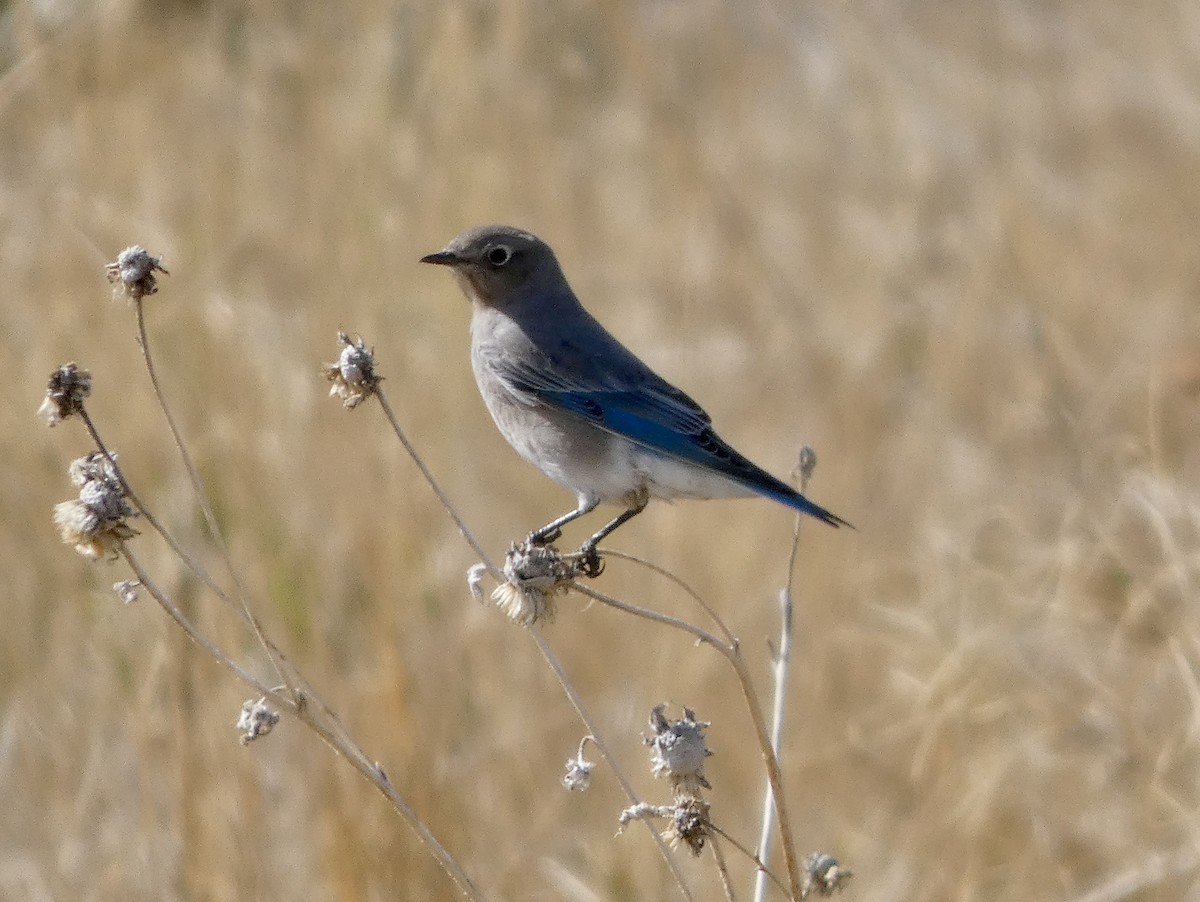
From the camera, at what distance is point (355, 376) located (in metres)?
2.44

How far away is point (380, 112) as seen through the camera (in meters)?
6.01

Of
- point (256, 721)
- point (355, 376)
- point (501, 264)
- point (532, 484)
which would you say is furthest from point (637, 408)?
point (532, 484)

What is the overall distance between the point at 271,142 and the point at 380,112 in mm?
764

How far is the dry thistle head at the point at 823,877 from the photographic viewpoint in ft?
8.20

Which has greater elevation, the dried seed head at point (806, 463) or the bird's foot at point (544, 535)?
the bird's foot at point (544, 535)

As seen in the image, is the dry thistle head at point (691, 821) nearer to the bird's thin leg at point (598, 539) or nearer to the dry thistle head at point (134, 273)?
the dry thistle head at point (134, 273)

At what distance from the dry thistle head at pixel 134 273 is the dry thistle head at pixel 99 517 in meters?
0.27

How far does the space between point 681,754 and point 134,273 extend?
1051 millimetres

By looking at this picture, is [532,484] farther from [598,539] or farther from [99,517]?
[99,517]

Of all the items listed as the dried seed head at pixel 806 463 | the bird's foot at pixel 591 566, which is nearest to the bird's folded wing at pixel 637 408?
the bird's foot at pixel 591 566

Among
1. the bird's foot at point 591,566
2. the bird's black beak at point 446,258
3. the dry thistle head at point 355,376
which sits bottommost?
the dry thistle head at point 355,376

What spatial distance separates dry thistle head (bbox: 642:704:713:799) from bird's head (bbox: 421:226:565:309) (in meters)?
2.17

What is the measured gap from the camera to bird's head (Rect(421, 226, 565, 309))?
4297 millimetres

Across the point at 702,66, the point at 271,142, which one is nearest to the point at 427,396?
the point at 271,142
